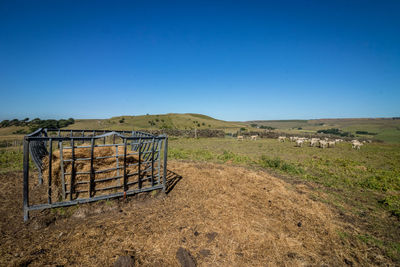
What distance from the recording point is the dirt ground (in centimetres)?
380

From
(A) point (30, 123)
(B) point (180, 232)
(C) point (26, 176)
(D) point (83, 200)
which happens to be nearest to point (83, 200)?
(D) point (83, 200)

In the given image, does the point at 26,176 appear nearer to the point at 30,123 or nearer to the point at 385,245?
the point at 385,245

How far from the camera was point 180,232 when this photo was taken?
15.3ft

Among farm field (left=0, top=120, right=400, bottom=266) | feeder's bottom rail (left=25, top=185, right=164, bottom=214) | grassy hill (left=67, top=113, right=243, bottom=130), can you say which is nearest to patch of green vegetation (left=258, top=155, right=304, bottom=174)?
farm field (left=0, top=120, right=400, bottom=266)

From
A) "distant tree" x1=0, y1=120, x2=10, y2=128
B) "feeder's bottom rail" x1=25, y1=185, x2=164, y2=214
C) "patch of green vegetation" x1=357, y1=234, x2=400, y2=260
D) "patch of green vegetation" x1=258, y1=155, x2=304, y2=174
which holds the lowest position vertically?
"patch of green vegetation" x1=357, y1=234, x2=400, y2=260

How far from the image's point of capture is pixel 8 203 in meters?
→ 5.78

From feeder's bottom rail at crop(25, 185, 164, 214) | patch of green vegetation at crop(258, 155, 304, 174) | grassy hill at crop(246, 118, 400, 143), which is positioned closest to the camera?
feeder's bottom rail at crop(25, 185, 164, 214)

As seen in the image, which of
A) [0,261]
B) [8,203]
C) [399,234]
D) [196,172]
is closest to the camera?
[0,261]

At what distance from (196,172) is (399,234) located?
785 centimetres

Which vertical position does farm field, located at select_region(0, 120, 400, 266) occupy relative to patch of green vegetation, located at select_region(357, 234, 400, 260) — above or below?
above

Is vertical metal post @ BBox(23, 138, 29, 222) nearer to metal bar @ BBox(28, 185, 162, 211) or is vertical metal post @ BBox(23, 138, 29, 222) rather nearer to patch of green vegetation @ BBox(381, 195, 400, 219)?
metal bar @ BBox(28, 185, 162, 211)

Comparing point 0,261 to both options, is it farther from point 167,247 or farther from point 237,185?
point 237,185

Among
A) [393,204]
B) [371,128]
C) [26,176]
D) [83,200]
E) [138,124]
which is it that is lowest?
[393,204]

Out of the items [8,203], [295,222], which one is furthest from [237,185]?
[8,203]
